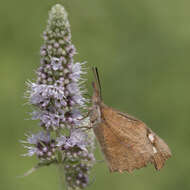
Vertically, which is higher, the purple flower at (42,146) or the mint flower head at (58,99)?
the mint flower head at (58,99)

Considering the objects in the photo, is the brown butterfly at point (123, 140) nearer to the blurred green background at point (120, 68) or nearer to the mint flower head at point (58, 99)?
the mint flower head at point (58, 99)

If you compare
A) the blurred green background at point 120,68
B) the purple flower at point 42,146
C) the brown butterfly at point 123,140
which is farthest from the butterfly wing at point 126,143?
the blurred green background at point 120,68

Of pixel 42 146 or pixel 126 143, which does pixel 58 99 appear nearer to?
pixel 42 146

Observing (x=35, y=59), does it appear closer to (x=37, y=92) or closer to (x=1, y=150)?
(x=1, y=150)

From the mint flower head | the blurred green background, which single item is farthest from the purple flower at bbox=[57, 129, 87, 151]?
the blurred green background

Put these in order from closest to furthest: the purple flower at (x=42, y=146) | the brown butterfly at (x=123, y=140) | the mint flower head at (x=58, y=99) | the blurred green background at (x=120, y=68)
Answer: the mint flower head at (x=58, y=99) < the purple flower at (x=42, y=146) < the brown butterfly at (x=123, y=140) < the blurred green background at (x=120, y=68)

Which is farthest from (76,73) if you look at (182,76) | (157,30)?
(157,30)

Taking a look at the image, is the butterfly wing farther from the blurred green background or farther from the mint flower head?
the blurred green background
